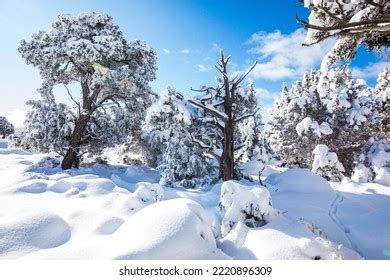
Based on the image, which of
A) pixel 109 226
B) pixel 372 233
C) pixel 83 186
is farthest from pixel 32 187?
pixel 372 233

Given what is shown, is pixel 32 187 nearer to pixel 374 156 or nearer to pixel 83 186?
pixel 83 186

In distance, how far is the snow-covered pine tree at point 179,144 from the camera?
14.2 m

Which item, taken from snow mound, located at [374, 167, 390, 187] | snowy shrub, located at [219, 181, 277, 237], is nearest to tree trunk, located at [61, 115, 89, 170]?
snowy shrub, located at [219, 181, 277, 237]

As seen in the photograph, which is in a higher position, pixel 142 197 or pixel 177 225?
pixel 177 225

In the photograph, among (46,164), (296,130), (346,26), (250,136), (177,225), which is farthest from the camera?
(296,130)

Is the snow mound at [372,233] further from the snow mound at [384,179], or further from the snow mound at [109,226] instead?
the snow mound at [109,226]

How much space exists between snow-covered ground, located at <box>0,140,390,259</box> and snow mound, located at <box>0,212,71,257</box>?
1 cm

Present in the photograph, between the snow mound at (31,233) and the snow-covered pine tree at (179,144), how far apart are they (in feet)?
26.9

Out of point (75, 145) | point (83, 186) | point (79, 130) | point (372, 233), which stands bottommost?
point (372, 233)

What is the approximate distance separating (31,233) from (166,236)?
8.17 feet

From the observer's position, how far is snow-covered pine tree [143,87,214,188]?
1422 cm

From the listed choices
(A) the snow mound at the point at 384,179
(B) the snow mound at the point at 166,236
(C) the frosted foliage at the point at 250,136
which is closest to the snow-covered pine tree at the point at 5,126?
(C) the frosted foliage at the point at 250,136

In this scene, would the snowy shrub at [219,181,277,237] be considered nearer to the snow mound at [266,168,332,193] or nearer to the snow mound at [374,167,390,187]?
the snow mound at [266,168,332,193]

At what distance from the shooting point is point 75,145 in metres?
16.6
